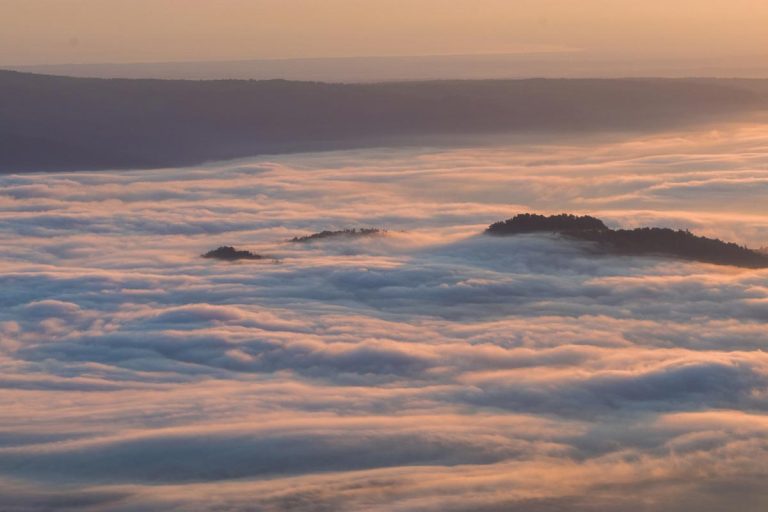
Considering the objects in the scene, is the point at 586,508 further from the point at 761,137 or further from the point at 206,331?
the point at 761,137

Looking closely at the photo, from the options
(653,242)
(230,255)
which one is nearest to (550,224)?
(653,242)

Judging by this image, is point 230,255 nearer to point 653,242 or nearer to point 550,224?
point 550,224

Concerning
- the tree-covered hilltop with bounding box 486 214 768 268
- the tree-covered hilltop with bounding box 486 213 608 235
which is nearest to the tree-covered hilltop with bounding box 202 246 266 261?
the tree-covered hilltop with bounding box 486 213 608 235

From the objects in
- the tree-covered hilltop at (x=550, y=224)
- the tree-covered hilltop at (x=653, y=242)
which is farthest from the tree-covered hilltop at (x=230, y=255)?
the tree-covered hilltop at (x=653, y=242)

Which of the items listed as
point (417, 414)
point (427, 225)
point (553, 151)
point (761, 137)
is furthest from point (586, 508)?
point (553, 151)

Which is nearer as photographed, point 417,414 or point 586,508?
point 586,508

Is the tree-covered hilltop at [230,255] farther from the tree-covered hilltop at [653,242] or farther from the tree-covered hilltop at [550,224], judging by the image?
the tree-covered hilltop at [653,242]
